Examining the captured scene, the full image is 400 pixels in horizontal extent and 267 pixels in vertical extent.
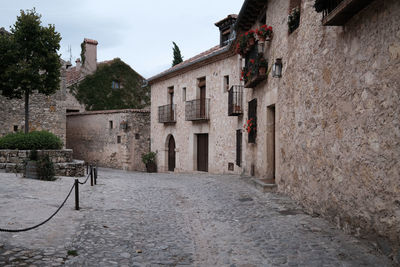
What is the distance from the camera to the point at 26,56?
Answer: 15.2 meters

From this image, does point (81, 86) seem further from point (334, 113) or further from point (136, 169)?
point (334, 113)

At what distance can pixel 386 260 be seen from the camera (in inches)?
143

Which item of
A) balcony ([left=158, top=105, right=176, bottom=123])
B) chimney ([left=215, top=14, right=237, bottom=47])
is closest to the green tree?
balcony ([left=158, top=105, right=176, bottom=123])

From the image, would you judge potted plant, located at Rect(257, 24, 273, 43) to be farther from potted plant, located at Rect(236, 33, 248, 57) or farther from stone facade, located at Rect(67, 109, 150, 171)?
stone facade, located at Rect(67, 109, 150, 171)

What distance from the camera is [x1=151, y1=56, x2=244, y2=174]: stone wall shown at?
575 inches

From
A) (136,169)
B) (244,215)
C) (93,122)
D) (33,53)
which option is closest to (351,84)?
(244,215)

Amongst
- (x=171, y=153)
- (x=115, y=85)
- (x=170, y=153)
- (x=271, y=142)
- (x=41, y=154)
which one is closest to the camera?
(x=271, y=142)

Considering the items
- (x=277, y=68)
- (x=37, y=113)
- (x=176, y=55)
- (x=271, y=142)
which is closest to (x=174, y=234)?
(x=277, y=68)

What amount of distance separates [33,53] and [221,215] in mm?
12401

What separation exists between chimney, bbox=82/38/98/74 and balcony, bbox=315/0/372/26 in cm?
2324

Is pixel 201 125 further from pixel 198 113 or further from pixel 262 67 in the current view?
pixel 262 67

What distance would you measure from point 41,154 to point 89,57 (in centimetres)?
1545

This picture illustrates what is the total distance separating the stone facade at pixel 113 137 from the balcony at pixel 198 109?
532 centimetres

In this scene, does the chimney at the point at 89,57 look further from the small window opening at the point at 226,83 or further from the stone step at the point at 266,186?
Result: the stone step at the point at 266,186
